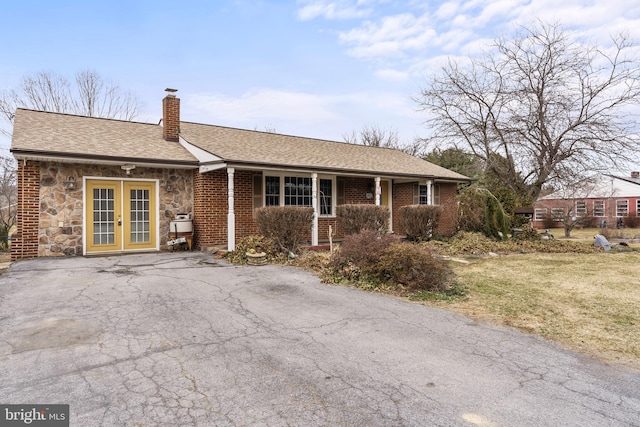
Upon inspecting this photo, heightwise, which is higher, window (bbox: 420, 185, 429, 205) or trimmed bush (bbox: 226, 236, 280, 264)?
window (bbox: 420, 185, 429, 205)

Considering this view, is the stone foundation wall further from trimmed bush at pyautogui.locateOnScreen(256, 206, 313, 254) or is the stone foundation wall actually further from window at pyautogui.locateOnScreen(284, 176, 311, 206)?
window at pyautogui.locateOnScreen(284, 176, 311, 206)

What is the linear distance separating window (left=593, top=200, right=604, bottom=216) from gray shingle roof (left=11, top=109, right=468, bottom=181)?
24.6 m

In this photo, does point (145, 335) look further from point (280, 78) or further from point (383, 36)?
point (280, 78)

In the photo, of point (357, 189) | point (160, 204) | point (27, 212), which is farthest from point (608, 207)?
point (27, 212)

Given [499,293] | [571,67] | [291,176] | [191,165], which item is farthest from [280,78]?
[499,293]

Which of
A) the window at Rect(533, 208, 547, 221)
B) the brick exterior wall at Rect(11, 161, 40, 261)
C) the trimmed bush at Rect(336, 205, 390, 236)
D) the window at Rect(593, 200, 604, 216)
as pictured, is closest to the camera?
the brick exterior wall at Rect(11, 161, 40, 261)

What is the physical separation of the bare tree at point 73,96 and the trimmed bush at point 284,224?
22601 mm

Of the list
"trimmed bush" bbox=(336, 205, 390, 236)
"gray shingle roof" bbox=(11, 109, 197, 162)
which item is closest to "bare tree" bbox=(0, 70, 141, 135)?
"gray shingle roof" bbox=(11, 109, 197, 162)

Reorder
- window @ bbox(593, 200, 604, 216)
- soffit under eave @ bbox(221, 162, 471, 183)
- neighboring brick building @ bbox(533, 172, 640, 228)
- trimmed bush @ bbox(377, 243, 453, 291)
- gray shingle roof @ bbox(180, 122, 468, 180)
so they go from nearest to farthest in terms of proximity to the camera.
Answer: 1. trimmed bush @ bbox(377, 243, 453, 291)
2. soffit under eave @ bbox(221, 162, 471, 183)
3. gray shingle roof @ bbox(180, 122, 468, 180)
4. neighboring brick building @ bbox(533, 172, 640, 228)
5. window @ bbox(593, 200, 604, 216)

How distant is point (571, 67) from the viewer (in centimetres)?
1844

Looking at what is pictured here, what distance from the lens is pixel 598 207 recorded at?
112 ft

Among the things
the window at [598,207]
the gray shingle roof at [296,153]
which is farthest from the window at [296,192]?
the window at [598,207]

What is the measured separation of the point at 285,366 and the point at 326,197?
1128 centimetres

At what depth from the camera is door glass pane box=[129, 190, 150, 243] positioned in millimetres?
11297
